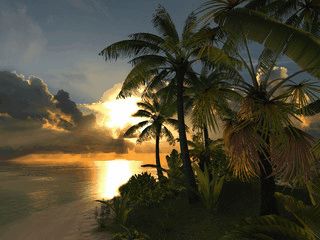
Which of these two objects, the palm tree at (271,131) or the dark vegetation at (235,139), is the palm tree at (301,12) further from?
the palm tree at (271,131)

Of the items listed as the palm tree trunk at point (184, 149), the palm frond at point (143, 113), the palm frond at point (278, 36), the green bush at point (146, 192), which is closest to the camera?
the palm frond at point (278, 36)

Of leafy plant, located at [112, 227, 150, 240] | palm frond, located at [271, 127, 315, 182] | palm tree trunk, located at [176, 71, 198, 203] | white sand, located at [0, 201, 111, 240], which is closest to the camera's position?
palm frond, located at [271, 127, 315, 182]

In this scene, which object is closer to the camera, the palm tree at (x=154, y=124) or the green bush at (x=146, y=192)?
the green bush at (x=146, y=192)

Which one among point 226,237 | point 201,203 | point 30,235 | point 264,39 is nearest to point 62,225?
point 30,235

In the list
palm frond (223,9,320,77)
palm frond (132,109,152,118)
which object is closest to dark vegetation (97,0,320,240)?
palm frond (223,9,320,77)

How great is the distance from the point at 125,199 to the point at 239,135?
37.6ft

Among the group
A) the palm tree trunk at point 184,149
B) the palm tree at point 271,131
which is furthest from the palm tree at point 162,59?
the palm tree at point 271,131

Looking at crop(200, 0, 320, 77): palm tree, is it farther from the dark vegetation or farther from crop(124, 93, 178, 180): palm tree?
crop(124, 93, 178, 180): palm tree

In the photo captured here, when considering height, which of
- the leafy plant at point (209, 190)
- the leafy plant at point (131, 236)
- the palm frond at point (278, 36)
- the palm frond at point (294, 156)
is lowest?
the leafy plant at point (131, 236)

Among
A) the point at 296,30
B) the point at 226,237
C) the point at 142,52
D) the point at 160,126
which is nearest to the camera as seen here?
the point at 296,30

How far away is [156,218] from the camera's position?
60.3ft

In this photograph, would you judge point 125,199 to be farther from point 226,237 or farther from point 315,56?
point 315,56

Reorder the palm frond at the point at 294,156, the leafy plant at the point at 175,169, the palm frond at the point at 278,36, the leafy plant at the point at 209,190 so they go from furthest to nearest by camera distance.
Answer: the leafy plant at the point at 175,169 < the leafy plant at the point at 209,190 < the palm frond at the point at 294,156 < the palm frond at the point at 278,36

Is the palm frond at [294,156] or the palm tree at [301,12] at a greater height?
the palm tree at [301,12]
